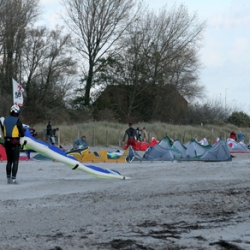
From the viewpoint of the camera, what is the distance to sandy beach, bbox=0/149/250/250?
7.49 meters

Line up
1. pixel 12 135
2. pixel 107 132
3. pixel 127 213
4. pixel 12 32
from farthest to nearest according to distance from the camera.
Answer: pixel 12 32 < pixel 107 132 < pixel 12 135 < pixel 127 213

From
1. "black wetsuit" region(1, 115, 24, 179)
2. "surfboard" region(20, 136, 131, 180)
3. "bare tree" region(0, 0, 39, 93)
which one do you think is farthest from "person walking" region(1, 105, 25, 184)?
"bare tree" region(0, 0, 39, 93)

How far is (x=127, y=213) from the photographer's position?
963 centimetres

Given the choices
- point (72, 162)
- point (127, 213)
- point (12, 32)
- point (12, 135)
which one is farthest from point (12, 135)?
point (12, 32)

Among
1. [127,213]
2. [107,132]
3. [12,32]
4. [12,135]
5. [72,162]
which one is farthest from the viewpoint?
[12,32]

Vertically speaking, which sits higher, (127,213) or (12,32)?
(12,32)

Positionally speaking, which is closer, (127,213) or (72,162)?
(127,213)

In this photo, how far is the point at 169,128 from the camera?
57.9 metres

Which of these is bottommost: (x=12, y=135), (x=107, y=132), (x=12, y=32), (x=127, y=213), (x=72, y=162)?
(x=127, y=213)

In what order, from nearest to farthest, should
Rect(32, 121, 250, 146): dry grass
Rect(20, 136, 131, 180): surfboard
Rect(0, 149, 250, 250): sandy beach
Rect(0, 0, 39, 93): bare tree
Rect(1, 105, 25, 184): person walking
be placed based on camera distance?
Rect(0, 149, 250, 250): sandy beach
Rect(1, 105, 25, 184): person walking
Rect(20, 136, 131, 180): surfboard
Rect(32, 121, 250, 146): dry grass
Rect(0, 0, 39, 93): bare tree

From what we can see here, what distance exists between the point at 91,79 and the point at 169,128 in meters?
10.6

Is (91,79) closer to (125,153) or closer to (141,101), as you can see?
(141,101)

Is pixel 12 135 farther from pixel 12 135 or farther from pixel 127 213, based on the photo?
pixel 127 213

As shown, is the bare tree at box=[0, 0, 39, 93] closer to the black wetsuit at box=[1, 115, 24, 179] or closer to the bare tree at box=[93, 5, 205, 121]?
the bare tree at box=[93, 5, 205, 121]
